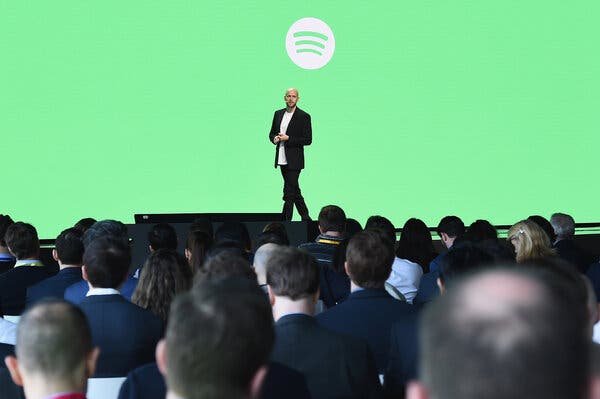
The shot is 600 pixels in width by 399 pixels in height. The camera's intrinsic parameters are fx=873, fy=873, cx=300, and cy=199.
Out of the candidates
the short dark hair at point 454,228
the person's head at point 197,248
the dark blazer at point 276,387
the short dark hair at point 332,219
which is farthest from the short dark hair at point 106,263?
the short dark hair at point 454,228

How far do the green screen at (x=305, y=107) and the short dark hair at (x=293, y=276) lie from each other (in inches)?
287

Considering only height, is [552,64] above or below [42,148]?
above

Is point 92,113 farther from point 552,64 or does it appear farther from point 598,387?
point 598,387

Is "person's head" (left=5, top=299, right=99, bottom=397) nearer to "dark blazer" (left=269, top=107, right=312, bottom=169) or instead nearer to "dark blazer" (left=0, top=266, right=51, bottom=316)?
"dark blazer" (left=0, top=266, right=51, bottom=316)

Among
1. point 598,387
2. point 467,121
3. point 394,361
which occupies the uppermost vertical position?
point 467,121

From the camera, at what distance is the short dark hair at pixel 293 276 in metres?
2.34

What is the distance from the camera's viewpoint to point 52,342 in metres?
1.59

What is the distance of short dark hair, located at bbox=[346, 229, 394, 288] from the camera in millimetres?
2979

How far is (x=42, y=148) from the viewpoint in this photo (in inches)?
375

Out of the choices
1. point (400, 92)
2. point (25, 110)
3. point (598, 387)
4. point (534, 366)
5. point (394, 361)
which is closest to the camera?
point (534, 366)

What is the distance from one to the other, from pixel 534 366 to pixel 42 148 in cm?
929

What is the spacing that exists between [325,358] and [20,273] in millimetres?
2298

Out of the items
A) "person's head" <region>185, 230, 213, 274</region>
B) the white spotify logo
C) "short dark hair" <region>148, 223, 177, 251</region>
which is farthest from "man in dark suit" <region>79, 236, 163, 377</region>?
the white spotify logo

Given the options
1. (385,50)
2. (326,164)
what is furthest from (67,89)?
(385,50)
